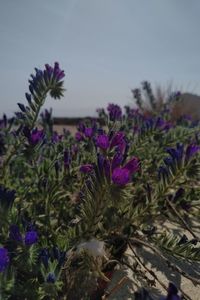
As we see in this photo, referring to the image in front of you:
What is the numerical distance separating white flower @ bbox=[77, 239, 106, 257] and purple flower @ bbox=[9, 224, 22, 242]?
26cm

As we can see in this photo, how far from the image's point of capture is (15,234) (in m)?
1.42

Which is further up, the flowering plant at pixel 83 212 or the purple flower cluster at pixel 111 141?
the purple flower cluster at pixel 111 141

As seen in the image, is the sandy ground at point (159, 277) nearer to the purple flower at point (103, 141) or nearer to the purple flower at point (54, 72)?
the purple flower at point (103, 141)

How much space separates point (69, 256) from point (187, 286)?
56 centimetres

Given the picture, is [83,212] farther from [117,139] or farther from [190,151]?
[190,151]

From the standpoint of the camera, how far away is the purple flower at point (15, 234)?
4.64 feet

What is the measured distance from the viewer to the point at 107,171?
1320 millimetres

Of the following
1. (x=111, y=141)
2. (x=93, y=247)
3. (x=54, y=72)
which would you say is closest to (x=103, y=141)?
(x=111, y=141)

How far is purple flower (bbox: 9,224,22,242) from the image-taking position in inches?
55.7

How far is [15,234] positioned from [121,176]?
444 millimetres

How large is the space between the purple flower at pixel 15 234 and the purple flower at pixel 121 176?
40cm

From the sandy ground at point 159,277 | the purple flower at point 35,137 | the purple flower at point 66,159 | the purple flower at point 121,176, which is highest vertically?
A: the purple flower at point 35,137

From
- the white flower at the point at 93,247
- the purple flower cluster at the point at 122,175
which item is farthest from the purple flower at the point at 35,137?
the purple flower cluster at the point at 122,175

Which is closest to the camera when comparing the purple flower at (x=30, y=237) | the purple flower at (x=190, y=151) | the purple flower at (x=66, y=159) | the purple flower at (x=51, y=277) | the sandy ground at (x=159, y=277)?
the purple flower at (x=51, y=277)
